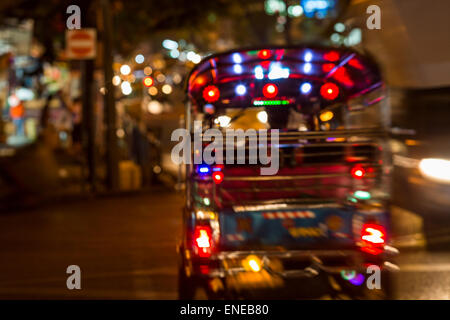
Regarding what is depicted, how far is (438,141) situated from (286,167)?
349 cm

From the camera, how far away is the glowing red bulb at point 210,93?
18.7ft

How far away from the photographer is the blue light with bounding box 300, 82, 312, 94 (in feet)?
20.3

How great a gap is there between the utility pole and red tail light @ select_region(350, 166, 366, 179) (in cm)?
846

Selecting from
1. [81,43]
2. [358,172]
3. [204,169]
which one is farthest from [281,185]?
[81,43]

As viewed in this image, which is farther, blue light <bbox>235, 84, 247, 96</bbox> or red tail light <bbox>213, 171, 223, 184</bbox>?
blue light <bbox>235, 84, 247, 96</bbox>

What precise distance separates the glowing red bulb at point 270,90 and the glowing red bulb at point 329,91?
0.79 metres

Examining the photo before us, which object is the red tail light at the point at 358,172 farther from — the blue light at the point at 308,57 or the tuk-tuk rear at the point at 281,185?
the blue light at the point at 308,57

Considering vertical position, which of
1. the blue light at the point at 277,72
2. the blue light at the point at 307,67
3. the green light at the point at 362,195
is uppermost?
the blue light at the point at 307,67

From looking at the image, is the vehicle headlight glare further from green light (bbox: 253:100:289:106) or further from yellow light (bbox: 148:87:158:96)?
yellow light (bbox: 148:87:158:96)

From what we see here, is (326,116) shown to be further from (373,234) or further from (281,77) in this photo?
(373,234)

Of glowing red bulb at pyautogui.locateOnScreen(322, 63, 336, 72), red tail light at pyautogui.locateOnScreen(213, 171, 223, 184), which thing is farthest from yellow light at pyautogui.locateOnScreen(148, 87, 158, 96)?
red tail light at pyautogui.locateOnScreen(213, 171, 223, 184)

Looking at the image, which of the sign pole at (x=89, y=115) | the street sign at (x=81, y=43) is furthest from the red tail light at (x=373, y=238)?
the sign pole at (x=89, y=115)

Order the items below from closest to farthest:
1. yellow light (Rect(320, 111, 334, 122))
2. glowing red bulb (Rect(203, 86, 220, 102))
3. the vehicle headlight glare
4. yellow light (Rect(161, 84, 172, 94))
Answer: glowing red bulb (Rect(203, 86, 220, 102))
yellow light (Rect(320, 111, 334, 122))
the vehicle headlight glare
yellow light (Rect(161, 84, 172, 94))
